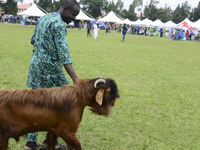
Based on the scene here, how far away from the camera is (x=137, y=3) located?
117875 millimetres

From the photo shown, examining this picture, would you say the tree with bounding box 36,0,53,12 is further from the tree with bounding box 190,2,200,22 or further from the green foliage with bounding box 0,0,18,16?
the tree with bounding box 190,2,200,22

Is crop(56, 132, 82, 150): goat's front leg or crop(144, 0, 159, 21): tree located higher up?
crop(144, 0, 159, 21): tree

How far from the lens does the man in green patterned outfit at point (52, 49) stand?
263 cm

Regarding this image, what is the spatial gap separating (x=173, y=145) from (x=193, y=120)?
1408 millimetres

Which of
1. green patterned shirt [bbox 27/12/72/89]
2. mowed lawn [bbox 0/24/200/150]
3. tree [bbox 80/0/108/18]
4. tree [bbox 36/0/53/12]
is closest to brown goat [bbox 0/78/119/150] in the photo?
green patterned shirt [bbox 27/12/72/89]

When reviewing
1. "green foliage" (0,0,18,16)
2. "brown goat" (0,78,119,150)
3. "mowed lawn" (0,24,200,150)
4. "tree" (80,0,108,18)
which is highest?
"tree" (80,0,108,18)

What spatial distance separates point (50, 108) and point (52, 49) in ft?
2.74

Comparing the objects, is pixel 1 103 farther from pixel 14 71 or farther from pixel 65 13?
pixel 14 71

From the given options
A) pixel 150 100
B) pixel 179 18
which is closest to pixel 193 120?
pixel 150 100

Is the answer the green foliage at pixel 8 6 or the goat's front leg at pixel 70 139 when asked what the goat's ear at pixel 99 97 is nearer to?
the goat's front leg at pixel 70 139

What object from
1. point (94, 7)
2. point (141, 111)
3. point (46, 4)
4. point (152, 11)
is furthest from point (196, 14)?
point (141, 111)

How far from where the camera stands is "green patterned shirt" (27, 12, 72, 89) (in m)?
2.63

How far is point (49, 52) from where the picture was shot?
2787 millimetres

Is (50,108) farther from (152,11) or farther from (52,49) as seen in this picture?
(152,11)
